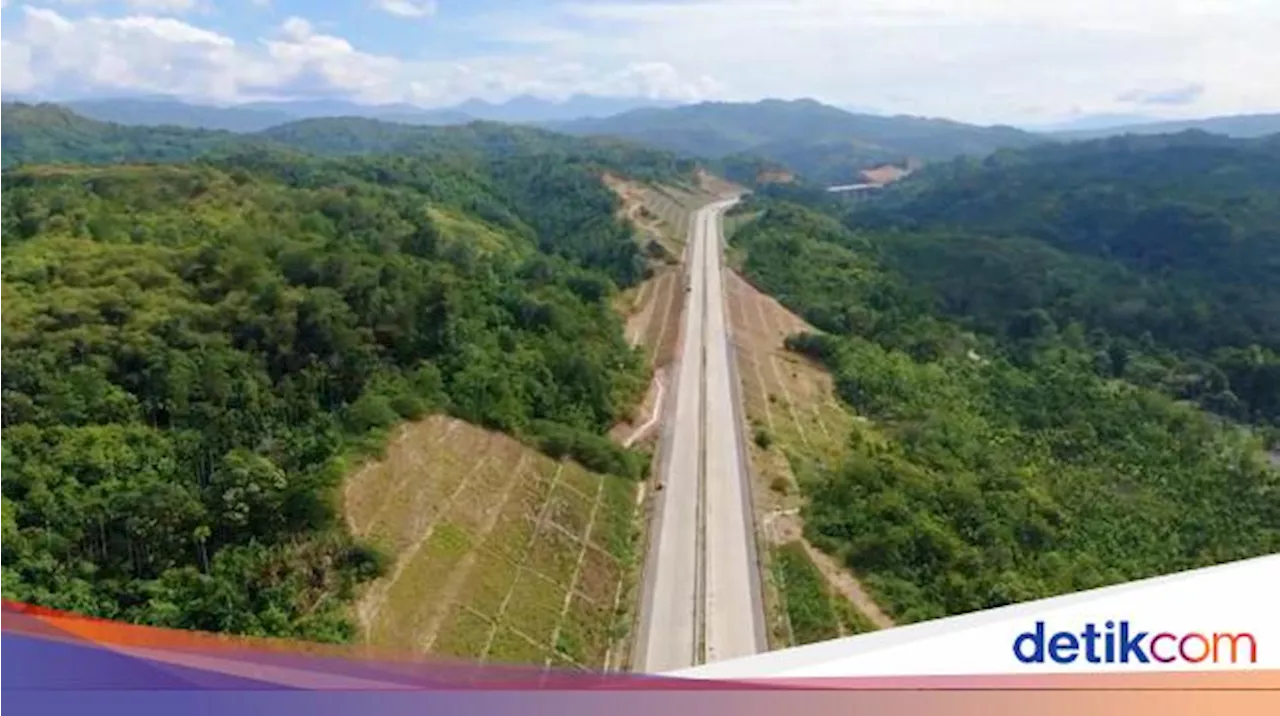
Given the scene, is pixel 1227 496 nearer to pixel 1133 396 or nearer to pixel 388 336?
pixel 1133 396

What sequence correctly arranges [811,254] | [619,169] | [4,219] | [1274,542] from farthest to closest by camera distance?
[619,169]
[811,254]
[4,219]
[1274,542]

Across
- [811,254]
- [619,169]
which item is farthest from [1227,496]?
[619,169]

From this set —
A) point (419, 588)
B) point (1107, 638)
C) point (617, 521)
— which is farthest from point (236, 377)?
point (1107, 638)

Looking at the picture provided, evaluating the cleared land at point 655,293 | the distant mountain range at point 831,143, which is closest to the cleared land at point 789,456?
the cleared land at point 655,293

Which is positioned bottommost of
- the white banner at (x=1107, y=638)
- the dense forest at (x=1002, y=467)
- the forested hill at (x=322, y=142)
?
the dense forest at (x=1002, y=467)

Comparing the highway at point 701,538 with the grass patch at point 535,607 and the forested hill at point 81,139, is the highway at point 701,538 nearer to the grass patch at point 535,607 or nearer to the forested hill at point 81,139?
the grass patch at point 535,607

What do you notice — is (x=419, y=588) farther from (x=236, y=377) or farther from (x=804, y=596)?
(x=236, y=377)
